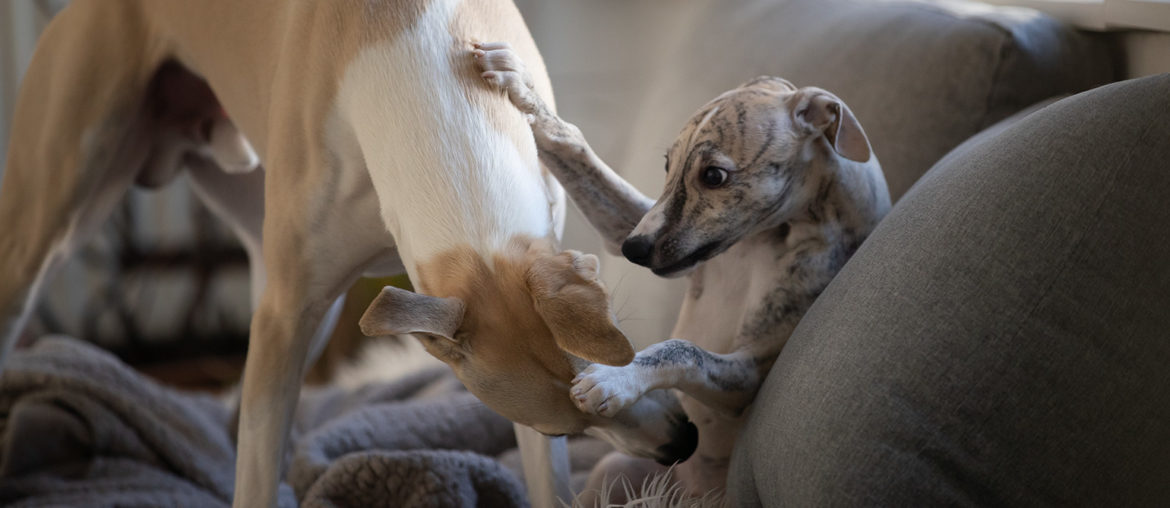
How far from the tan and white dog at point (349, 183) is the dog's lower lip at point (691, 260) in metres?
0.12

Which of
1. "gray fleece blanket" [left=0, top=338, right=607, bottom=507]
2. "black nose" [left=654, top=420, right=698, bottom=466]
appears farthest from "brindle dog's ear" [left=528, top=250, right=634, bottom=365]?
"gray fleece blanket" [left=0, top=338, right=607, bottom=507]

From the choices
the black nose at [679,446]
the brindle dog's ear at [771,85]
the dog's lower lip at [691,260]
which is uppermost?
the brindle dog's ear at [771,85]

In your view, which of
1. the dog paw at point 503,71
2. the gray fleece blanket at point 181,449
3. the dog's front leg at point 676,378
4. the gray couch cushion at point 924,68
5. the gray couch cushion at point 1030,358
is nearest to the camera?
the gray couch cushion at point 1030,358

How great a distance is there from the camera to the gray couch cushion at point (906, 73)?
1.26 meters

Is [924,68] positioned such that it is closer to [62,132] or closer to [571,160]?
[571,160]

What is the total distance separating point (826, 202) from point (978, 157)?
0.18 m

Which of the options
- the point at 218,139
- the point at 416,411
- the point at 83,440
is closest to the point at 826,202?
the point at 416,411

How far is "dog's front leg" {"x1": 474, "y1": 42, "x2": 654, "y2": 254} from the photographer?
105 cm

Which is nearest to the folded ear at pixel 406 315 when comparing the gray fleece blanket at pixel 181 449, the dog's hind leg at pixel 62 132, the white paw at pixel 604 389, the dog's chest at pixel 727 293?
the white paw at pixel 604 389

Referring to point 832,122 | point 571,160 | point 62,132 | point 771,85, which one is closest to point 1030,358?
point 832,122

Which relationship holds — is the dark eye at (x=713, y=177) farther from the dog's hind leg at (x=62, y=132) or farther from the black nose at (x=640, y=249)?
the dog's hind leg at (x=62, y=132)

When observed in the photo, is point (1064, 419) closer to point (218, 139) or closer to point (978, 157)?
point (978, 157)

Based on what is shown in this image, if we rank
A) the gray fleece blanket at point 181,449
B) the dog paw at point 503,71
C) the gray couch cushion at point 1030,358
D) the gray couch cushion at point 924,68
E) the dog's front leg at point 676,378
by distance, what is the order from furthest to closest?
the gray fleece blanket at point 181,449 < the gray couch cushion at point 924,68 < the dog paw at point 503,71 < the dog's front leg at point 676,378 < the gray couch cushion at point 1030,358

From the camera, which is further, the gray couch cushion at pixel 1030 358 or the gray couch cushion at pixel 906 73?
the gray couch cushion at pixel 906 73
